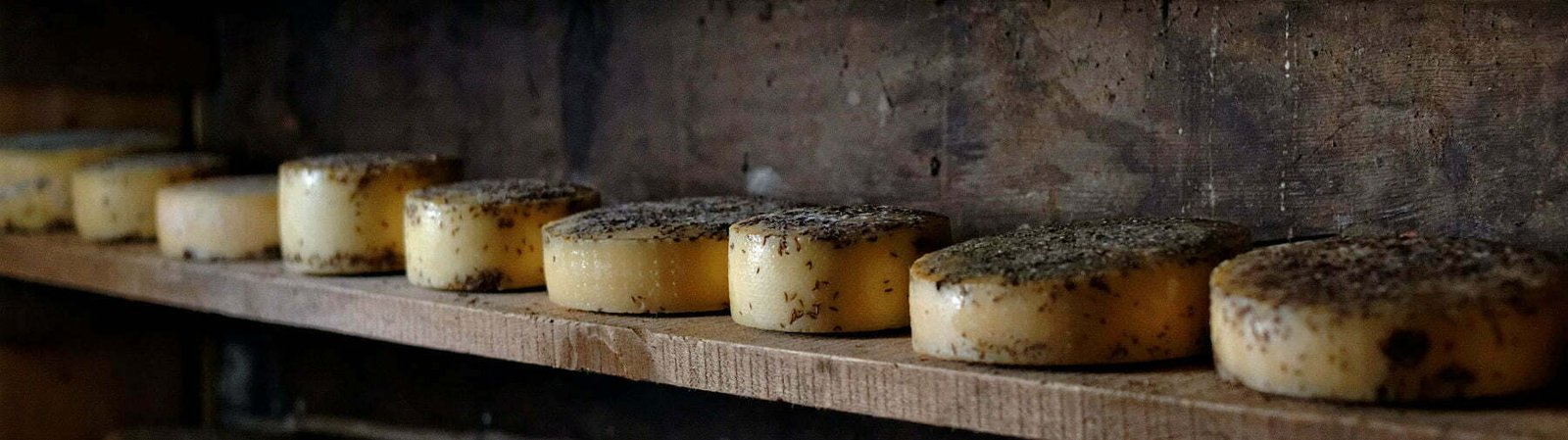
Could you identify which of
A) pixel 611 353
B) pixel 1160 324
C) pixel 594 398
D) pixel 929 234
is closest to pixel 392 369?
pixel 594 398

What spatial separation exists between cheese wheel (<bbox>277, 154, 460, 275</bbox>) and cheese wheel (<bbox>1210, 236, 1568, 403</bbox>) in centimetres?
81

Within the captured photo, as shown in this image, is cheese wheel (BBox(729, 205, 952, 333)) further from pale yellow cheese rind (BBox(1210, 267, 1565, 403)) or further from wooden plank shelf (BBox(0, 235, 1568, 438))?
pale yellow cheese rind (BBox(1210, 267, 1565, 403))

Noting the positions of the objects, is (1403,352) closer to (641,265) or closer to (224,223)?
(641,265)

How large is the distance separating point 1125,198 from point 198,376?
4.55 ft

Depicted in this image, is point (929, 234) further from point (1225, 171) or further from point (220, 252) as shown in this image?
point (220, 252)

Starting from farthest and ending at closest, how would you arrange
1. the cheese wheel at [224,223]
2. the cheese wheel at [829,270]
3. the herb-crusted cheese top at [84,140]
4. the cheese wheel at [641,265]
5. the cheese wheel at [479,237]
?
1. the herb-crusted cheese top at [84,140]
2. the cheese wheel at [224,223]
3. the cheese wheel at [479,237]
4. the cheese wheel at [641,265]
5. the cheese wheel at [829,270]

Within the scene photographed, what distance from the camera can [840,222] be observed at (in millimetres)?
1104

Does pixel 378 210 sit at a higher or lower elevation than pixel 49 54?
lower

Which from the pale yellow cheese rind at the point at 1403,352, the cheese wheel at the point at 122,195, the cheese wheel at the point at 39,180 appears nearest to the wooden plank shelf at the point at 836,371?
the pale yellow cheese rind at the point at 1403,352

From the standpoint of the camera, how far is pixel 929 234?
1.10 m

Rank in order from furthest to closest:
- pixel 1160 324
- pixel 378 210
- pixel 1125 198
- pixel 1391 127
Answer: pixel 378 210
pixel 1125 198
pixel 1391 127
pixel 1160 324

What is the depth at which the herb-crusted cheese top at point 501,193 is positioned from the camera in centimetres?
131

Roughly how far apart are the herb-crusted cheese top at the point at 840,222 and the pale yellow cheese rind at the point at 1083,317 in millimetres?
110

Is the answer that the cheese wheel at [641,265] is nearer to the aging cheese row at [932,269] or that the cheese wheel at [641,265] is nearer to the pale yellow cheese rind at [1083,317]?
the aging cheese row at [932,269]
